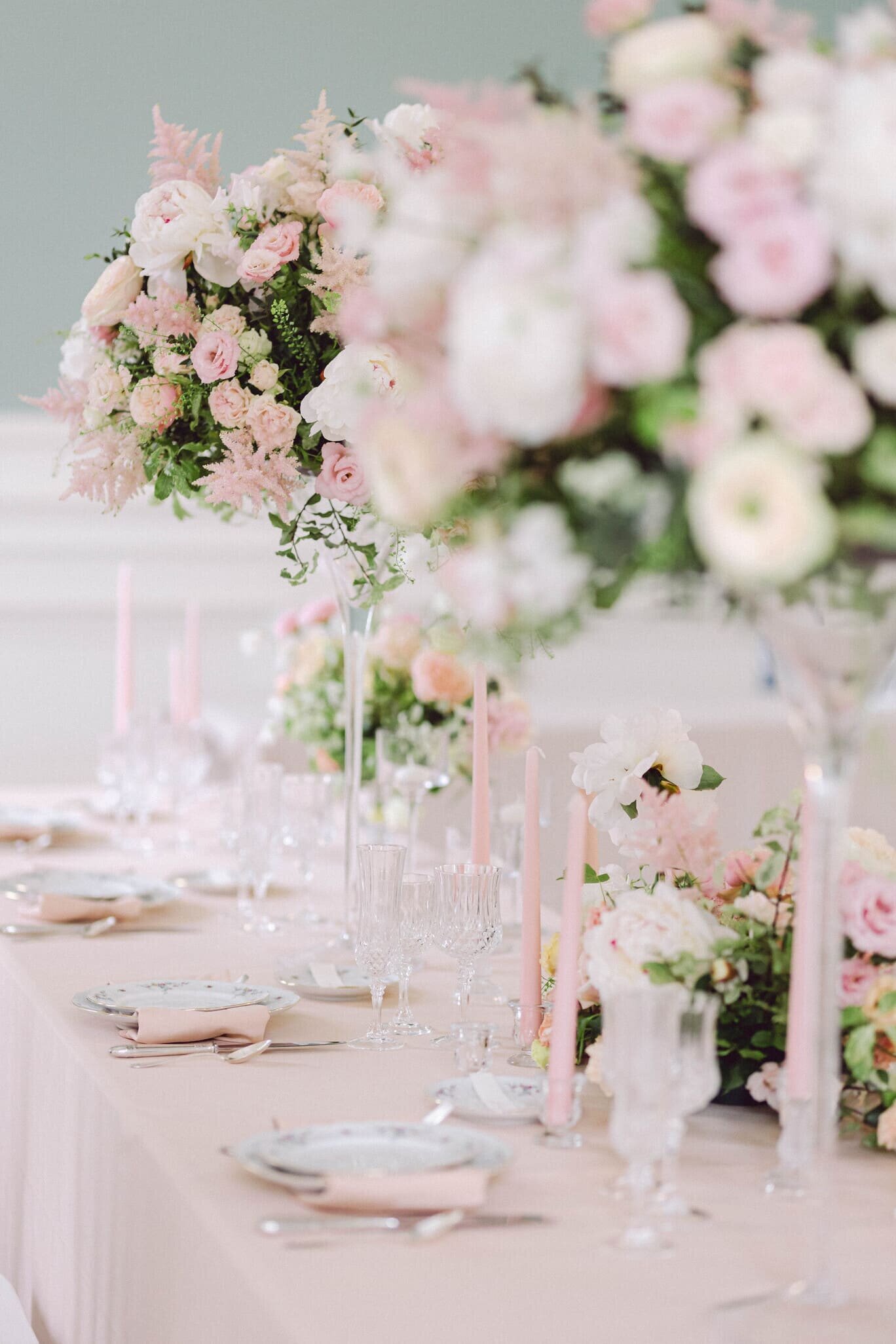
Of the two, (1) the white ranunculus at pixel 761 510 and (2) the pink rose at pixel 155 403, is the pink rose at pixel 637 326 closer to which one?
(1) the white ranunculus at pixel 761 510

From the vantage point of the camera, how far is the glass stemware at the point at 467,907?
59.4 inches

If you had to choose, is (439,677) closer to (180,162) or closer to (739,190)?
(180,162)

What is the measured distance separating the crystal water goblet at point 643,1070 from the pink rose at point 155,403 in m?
1.04

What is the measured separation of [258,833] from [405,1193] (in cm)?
119

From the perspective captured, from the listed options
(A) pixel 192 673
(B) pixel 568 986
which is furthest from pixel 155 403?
(A) pixel 192 673

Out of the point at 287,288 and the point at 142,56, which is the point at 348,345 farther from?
the point at 142,56

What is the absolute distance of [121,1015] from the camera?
1588 mm

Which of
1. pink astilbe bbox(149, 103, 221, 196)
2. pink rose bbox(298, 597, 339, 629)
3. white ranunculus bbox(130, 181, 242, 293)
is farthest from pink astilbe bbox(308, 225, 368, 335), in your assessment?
pink rose bbox(298, 597, 339, 629)

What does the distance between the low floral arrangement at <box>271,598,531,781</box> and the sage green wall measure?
1.67 m

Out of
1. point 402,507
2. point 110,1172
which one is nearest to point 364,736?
point 110,1172

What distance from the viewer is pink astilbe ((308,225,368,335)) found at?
1.82 meters

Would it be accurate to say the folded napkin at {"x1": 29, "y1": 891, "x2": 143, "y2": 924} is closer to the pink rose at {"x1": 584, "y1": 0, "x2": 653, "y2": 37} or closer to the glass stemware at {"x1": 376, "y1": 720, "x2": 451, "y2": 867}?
the glass stemware at {"x1": 376, "y1": 720, "x2": 451, "y2": 867}

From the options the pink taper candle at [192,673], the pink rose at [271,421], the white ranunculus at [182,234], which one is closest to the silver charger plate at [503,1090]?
the pink rose at [271,421]

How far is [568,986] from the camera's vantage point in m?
1.22
